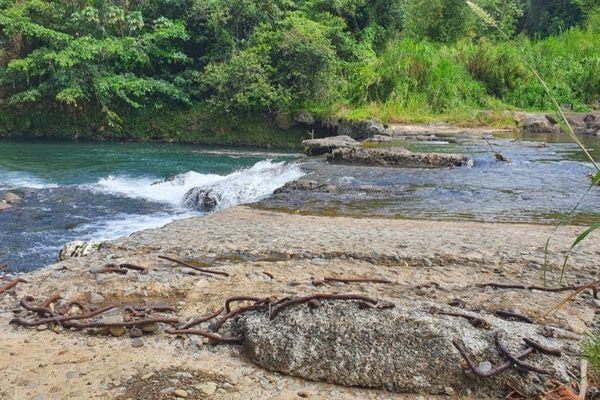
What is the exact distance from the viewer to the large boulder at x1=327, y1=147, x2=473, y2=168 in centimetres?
1166

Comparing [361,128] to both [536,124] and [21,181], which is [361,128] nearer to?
[536,124]

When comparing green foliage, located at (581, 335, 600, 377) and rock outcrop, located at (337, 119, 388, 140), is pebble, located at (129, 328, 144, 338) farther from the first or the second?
rock outcrop, located at (337, 119, 388, 140)

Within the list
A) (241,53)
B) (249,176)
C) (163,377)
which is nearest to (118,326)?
(163,377)

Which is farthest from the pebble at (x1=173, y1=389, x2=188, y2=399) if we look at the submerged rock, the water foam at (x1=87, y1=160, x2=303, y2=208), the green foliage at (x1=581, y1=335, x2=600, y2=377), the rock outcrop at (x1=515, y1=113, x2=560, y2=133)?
the rock outcrop at (x1=515, y1=113, x2=560, y2=133)

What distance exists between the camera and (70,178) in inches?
520

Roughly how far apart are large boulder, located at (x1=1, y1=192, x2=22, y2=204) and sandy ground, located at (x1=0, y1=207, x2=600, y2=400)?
5.06 meters

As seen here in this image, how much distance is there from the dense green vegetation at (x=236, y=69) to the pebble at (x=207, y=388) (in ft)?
54.7

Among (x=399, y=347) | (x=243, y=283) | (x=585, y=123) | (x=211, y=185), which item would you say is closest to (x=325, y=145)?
(x=211, y=185)

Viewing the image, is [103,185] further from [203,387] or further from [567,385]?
[567,385]

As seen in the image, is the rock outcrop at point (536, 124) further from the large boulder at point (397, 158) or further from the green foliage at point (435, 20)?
the green foliage at point (435, 20)

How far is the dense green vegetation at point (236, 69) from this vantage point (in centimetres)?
1980

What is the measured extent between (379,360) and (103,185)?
10.7 metres

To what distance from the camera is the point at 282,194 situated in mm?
9367

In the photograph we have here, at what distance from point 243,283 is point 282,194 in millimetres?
5111
